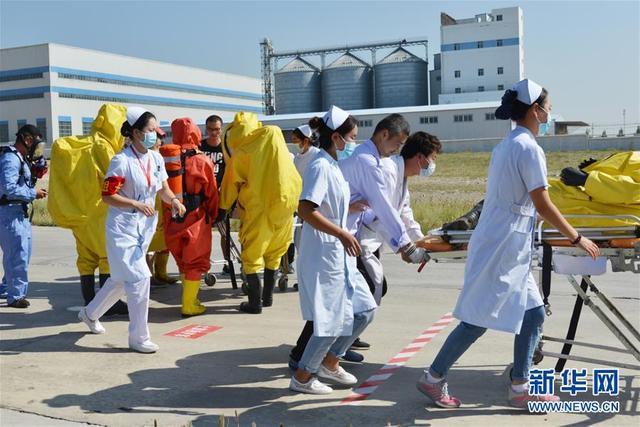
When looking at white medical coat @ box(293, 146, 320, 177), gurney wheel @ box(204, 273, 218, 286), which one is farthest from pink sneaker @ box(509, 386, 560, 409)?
gurney wheel @ box(204, 273, 218, 286)

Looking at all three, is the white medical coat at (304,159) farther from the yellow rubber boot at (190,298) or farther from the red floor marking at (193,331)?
the red floor marking at (193,331)

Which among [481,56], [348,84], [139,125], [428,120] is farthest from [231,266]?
[348,84]

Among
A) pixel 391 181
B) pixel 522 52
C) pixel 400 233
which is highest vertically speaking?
pixel 522 52

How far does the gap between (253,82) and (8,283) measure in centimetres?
9013

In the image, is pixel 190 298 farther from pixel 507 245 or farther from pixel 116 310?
pixel 507 245

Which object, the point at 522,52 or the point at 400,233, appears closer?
the point at 400,233

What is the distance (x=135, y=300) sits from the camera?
6.26 meters

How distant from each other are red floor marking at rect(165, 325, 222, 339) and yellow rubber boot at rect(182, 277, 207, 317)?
14.5 inches

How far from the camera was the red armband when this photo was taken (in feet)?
20.2

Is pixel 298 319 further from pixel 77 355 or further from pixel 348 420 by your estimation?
pixel 348 420

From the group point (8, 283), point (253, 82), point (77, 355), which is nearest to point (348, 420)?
point (77, 355)

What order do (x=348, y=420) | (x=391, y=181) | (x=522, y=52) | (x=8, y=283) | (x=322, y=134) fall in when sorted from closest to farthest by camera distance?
(x=348, y=420) < (x=322, y=134) < (x=391, y=181) < (x=8, y=283) < (x=522, y=52)

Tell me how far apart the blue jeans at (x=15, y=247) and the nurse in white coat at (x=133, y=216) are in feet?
6.97

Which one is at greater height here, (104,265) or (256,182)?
(256,182)
